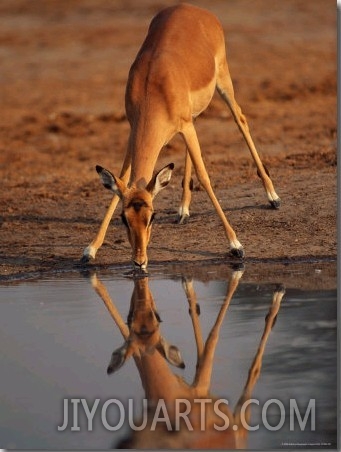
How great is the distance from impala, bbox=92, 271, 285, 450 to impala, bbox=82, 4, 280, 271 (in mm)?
725

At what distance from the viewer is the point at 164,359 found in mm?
7668

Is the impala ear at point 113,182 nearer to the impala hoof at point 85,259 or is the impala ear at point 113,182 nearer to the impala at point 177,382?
the impala at point 177,382

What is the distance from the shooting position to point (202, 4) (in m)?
31.9

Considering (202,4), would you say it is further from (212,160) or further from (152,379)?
(152,379)

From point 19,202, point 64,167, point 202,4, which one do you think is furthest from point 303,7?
point 19,202

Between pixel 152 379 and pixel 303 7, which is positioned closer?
pixel 152 379

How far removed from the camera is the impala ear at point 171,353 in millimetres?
7598

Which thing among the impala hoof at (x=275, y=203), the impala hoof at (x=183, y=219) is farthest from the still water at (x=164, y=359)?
the impala hoof at (x=275, y=203)

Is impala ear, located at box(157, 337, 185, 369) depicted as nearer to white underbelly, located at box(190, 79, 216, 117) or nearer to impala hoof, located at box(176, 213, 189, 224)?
white underbelly, located at box(190, 79, 216, 117)

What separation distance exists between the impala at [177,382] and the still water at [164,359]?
12 mm

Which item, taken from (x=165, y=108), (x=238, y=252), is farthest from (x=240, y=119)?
(x=238, y=252)

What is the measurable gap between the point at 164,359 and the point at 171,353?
164 mm

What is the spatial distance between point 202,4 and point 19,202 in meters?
19.7

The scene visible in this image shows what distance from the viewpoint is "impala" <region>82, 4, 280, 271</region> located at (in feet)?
30.7
